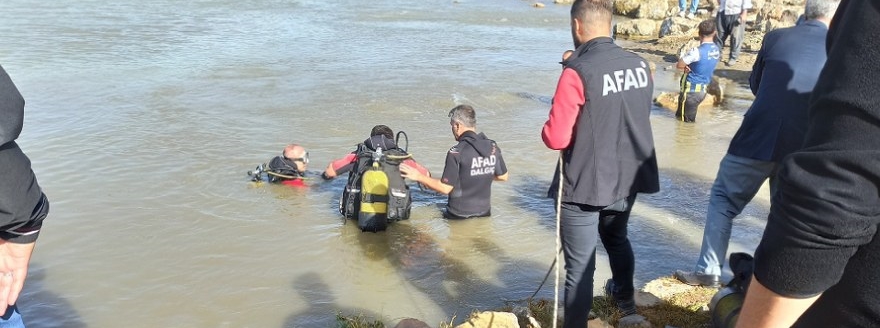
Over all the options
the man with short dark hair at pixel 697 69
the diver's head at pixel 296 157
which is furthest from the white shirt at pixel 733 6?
the diver's head at pixel 296 157

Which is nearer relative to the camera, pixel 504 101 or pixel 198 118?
pixel 198 118

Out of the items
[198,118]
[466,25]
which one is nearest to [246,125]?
[198,118]

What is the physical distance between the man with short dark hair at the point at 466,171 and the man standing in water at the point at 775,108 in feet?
7.84

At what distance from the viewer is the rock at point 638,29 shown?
2159 centimetres

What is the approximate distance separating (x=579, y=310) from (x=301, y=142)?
6.39m

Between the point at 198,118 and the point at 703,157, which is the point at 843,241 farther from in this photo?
the point at 198,118

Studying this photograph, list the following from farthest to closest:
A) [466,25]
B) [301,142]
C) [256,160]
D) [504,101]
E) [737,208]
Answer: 1. [466,25]
2. [504,101]
3. [301,142]
4. [256,160]
5. [737,208]

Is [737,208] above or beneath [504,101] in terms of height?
above

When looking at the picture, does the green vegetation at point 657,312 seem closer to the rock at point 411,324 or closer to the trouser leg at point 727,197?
the trouser leg at point 727,197

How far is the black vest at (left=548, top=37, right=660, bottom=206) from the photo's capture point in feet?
10.9

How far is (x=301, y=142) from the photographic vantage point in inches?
371

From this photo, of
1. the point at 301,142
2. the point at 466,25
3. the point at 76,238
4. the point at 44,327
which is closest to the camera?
the point at 44,327

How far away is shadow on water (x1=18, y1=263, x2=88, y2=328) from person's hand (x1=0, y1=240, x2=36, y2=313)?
7.30ft

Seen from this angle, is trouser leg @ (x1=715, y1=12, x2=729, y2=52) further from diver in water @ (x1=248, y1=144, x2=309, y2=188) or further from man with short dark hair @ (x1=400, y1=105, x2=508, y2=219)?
diver in water @ (x1=248, y1=144, x2=309, y2=188)
